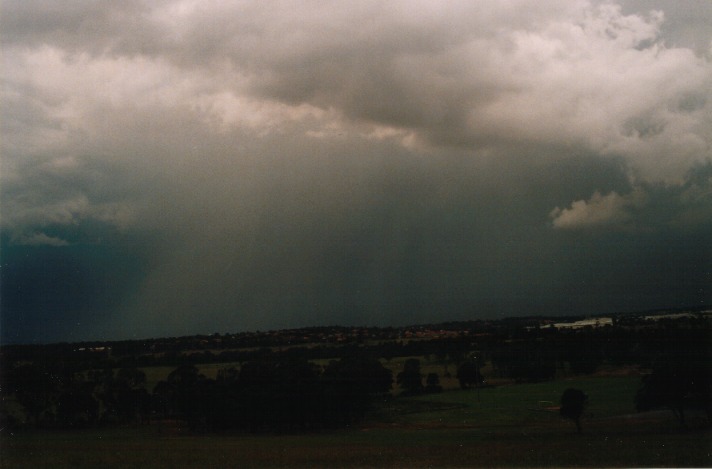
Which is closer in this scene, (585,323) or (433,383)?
(433,383)

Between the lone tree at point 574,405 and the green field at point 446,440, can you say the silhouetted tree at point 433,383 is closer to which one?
the green field at point 446,440

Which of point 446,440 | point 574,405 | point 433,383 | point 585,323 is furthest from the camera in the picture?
point 585,323

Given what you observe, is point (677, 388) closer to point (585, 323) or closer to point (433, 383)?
point (585, 323)

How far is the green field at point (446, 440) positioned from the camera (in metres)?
10.5

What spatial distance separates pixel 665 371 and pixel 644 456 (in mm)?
2928

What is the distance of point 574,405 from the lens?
13.2 m

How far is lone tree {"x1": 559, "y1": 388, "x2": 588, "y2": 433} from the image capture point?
1300 centimetres

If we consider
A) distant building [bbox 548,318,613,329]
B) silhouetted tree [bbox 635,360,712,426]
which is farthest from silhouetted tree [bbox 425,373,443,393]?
silhouetted tree [bbox 635,360,712,426]

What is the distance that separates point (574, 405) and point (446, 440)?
3.46 meters

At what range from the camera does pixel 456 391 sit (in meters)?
14.9

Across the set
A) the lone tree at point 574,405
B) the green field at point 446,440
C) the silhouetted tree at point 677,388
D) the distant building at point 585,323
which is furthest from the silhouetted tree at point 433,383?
the silhouetted tree at point 677,388

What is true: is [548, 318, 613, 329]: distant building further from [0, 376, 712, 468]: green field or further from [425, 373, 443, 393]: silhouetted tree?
[425, 373, 443, 393]: silhouetted tree

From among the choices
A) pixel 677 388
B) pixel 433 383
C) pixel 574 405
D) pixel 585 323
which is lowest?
pixel 574 405

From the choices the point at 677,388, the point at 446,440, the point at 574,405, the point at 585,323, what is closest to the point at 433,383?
the point at 446,440
